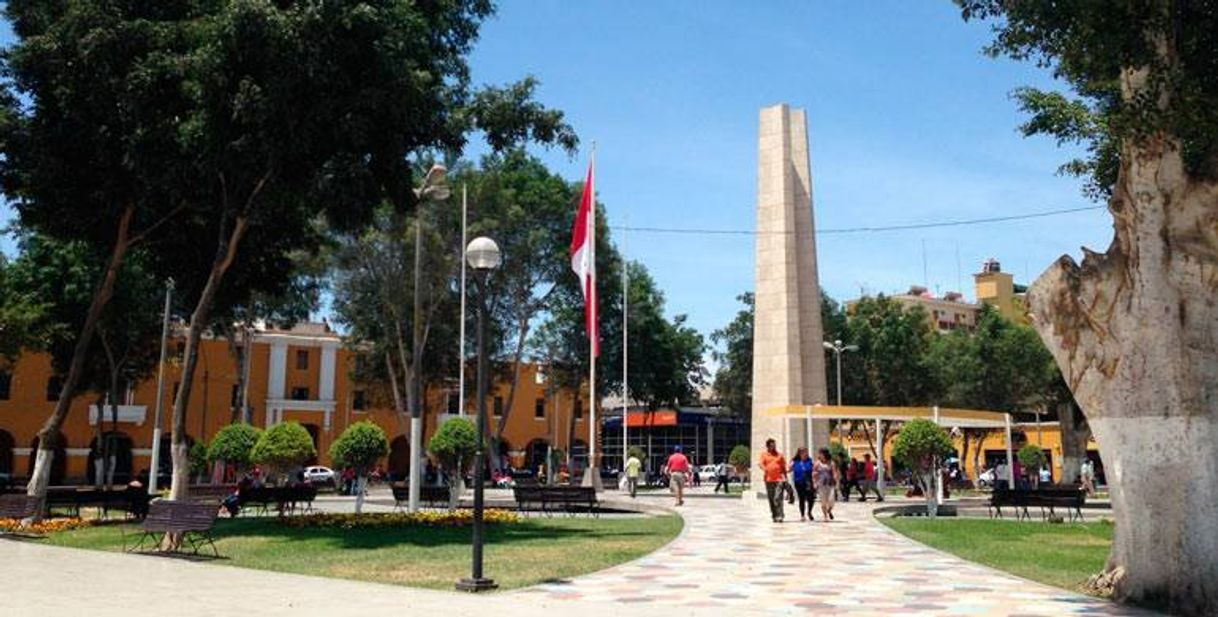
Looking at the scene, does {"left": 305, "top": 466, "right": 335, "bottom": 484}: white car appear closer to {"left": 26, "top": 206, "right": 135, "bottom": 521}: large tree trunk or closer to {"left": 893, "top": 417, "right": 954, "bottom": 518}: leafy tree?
{"left": 26, "top": 206, "right": 135, "bottom": 521}: large tree trunk

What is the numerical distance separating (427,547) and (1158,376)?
10098mm

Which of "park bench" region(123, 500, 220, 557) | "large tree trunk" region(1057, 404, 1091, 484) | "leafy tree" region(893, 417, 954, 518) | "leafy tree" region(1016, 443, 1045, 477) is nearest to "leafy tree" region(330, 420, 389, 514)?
"park bench" region(123, 500, 220, 557)

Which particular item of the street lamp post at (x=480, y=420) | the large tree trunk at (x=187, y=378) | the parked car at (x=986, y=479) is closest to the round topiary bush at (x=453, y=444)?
the large tree trunk at (x=187, y=378)

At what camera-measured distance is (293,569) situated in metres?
12.9

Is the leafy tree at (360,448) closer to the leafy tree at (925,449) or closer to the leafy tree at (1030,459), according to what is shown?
the leafy tree at (925,449)

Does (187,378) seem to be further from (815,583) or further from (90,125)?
(815,583)

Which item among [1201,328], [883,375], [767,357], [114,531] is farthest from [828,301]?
[1201,328]

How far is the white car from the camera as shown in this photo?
155 ft

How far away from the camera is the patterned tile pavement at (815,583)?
967 cm

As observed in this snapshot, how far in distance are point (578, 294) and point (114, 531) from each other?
25909 mm

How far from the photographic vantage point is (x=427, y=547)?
15250mm

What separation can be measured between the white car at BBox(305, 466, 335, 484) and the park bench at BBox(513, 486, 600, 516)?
1022 inches

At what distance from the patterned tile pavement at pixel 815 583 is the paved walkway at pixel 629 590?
2cm

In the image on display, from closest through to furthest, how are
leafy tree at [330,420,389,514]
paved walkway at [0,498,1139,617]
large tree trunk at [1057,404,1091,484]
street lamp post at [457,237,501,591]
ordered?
paved walkway at [0,498,1139,617], street lamp post at [457,237,501,591], leafy tree at [330,420,389,514], large tree trunk at [1057,404,1091,484]
